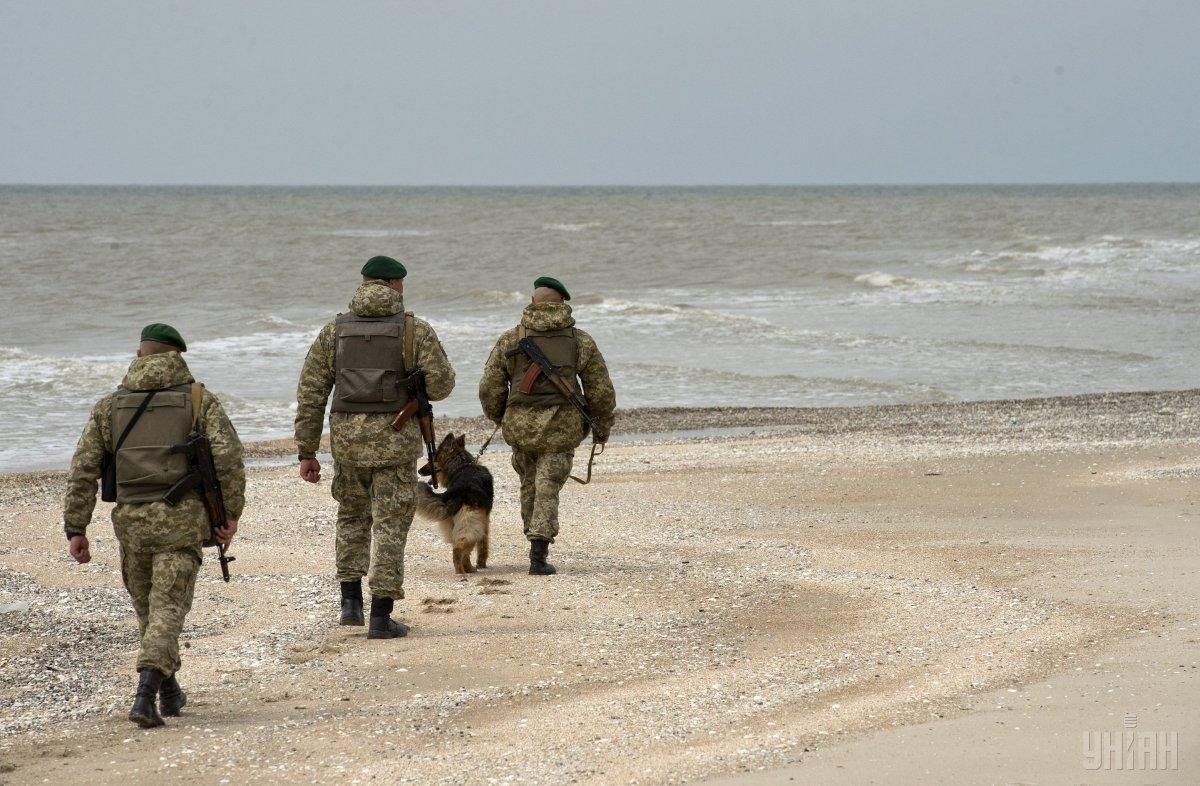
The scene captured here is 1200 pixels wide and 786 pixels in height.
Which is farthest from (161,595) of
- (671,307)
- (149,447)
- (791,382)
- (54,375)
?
(671,307)

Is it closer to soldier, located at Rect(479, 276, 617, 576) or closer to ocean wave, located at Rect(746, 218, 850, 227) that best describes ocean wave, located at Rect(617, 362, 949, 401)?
soldier, located at Rect(479, 276, 617, 576)

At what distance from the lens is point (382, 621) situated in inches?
266

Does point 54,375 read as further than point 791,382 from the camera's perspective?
No

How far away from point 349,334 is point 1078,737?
12.4ft

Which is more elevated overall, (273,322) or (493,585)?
(493,585)

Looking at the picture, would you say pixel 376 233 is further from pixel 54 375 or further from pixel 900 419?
pixel 900 419

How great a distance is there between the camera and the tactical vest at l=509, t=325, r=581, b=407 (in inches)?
319

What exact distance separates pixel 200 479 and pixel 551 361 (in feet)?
10.1

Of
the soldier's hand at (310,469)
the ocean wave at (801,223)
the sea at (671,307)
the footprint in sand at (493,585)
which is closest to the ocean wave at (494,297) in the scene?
the sea at (671,307)

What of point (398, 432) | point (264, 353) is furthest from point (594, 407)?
point (264, 353)

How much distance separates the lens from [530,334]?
812 centimetres

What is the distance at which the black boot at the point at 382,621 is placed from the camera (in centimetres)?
674

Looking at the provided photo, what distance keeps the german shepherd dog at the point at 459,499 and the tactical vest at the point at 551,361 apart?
0.48 meters

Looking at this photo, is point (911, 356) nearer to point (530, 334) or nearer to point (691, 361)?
A: point (691, 361)
